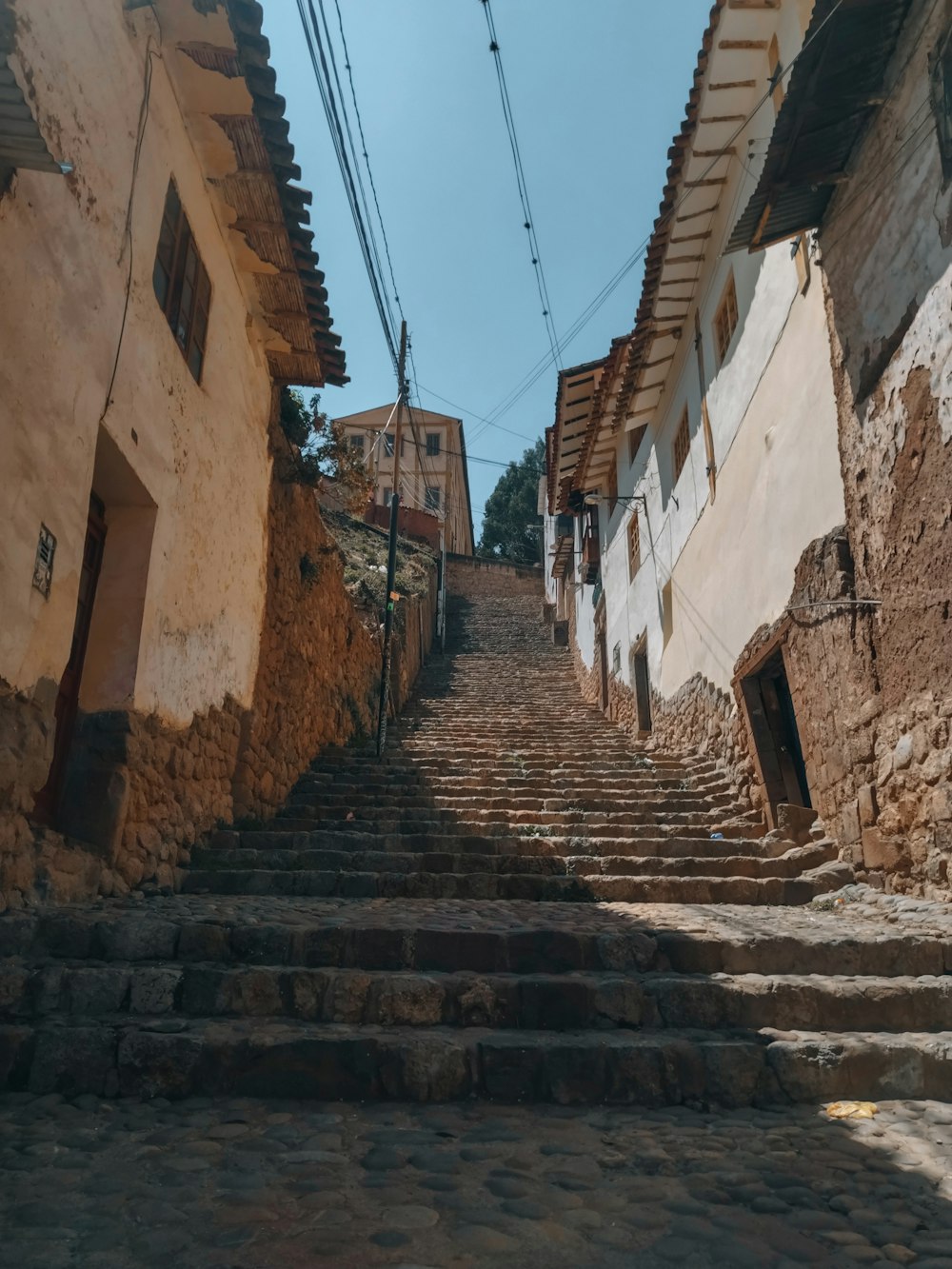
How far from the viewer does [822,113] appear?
548 cm

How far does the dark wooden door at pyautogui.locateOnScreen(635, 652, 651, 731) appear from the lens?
518 inches

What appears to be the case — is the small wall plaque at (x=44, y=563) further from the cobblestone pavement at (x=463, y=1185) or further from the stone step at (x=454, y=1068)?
the cobblestone pavement at (x=463, y=1185)

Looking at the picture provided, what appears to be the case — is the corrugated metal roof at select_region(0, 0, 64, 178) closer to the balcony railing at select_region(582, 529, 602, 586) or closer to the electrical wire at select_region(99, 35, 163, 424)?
the electrical wire at select_region(99, 35, 163, 424)

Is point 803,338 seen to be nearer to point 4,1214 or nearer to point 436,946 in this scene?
point 436,946

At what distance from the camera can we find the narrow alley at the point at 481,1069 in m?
2.25

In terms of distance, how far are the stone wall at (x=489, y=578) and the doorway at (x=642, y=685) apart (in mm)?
17001

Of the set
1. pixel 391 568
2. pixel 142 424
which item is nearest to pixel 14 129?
pixel 142 424

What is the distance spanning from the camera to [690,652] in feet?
33.7

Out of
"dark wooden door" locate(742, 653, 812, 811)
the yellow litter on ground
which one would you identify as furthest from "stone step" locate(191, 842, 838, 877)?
the yellow litter on ground

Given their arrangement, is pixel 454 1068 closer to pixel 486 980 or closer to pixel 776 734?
pixel 486 980

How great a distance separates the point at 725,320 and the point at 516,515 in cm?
3204

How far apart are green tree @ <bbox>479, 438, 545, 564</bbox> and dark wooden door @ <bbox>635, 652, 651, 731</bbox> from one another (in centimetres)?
2633

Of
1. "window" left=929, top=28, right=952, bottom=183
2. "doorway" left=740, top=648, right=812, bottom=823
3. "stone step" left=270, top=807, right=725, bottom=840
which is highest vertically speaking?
"window" left=929, top=28, right=952, bottom=183

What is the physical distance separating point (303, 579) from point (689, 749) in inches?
184
